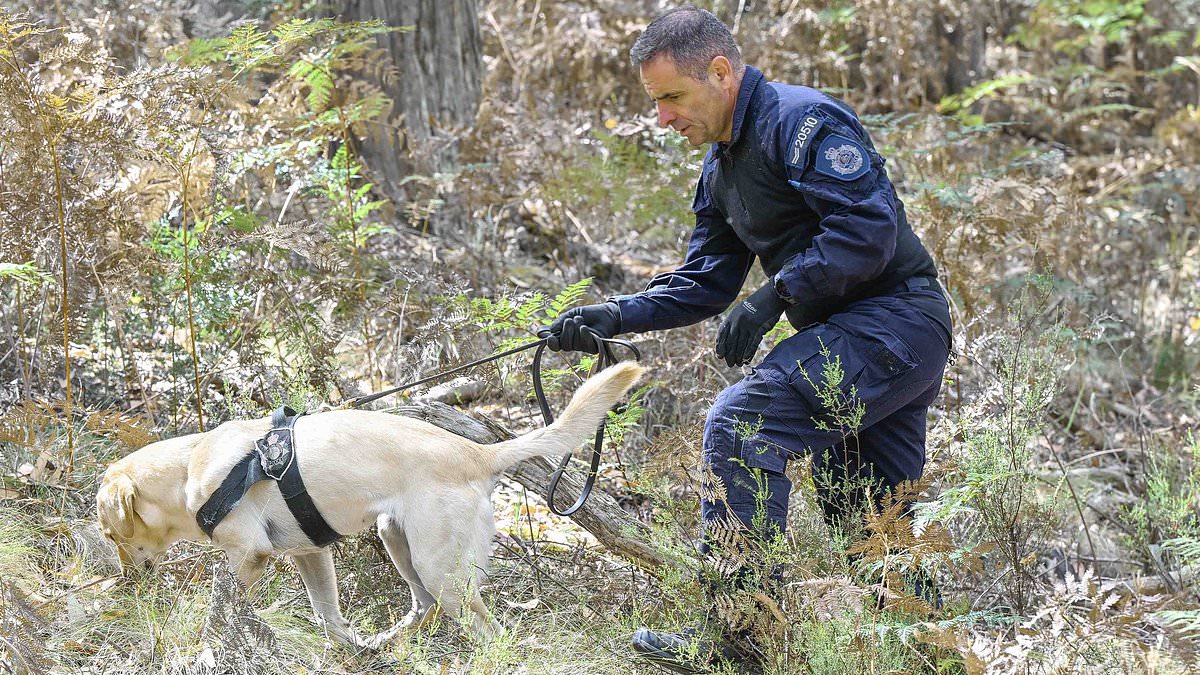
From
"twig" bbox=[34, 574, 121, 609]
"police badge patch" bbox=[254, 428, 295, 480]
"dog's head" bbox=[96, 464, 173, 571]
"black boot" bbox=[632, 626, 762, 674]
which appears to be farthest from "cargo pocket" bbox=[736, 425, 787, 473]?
"twig" bbox=[34, 574, 121, 609]

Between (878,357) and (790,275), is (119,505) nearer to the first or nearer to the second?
(790,275)

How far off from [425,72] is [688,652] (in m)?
5.80

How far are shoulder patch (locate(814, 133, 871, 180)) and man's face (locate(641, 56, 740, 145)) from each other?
0.39 metres

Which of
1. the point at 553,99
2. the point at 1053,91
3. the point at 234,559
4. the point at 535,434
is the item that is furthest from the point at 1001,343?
the point at 1053,91

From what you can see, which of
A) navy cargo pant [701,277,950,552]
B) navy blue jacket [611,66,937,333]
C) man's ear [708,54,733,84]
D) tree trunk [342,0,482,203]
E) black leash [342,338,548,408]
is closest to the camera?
navy blue jacket [611,66,937,333]

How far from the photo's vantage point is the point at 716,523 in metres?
3.38

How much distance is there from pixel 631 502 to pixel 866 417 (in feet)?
6.52

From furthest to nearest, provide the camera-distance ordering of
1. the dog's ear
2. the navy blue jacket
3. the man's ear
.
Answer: the dog's ear → the man's ear → the navy blue jacket

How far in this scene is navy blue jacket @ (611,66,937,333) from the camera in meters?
3.30

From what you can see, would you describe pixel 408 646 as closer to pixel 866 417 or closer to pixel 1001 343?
pixel 866 417

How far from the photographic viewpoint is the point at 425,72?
26.2 feet

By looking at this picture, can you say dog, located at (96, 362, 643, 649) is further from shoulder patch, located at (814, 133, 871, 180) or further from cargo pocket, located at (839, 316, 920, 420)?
shoulder patch, located at (814, 133, 871, 180)

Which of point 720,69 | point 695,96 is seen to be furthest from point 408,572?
point 720,69

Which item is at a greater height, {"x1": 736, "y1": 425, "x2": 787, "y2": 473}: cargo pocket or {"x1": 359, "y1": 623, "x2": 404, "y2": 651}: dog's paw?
{"x1": 736, "y1": 425, "x2": 787, "y2": 473}: cargo pocket
